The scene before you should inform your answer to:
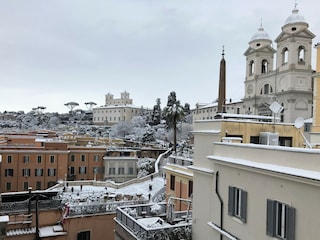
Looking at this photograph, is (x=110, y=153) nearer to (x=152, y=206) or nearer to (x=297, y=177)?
(x=152, y=206)

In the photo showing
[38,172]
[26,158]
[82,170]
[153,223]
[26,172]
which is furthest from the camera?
[82,170]

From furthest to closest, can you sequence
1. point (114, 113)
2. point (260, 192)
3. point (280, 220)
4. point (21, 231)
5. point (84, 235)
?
point (114, 113) < point (84, 235) < point (21, 231) < point (260, 192) < point (280, 220)

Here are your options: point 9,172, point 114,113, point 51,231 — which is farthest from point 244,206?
point 114,113

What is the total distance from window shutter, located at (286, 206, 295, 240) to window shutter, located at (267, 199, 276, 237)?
1.50ft

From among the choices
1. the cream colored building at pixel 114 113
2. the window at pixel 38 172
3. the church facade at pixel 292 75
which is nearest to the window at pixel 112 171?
the window at pixel 38 172

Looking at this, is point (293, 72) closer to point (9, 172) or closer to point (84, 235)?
point (84, 235)

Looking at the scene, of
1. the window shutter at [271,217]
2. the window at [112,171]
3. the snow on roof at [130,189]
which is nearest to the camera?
the window shutter at [271,217]

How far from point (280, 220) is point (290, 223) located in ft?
1.52

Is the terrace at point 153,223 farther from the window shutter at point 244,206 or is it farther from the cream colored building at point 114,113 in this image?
the cream colored building at point 114,113

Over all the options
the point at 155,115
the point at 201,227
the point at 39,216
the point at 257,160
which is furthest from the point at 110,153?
the point at 155,115

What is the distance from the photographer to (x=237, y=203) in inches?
354

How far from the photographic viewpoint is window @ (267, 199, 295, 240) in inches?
268

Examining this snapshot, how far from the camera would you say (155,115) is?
115938 mm

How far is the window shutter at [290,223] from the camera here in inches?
265
